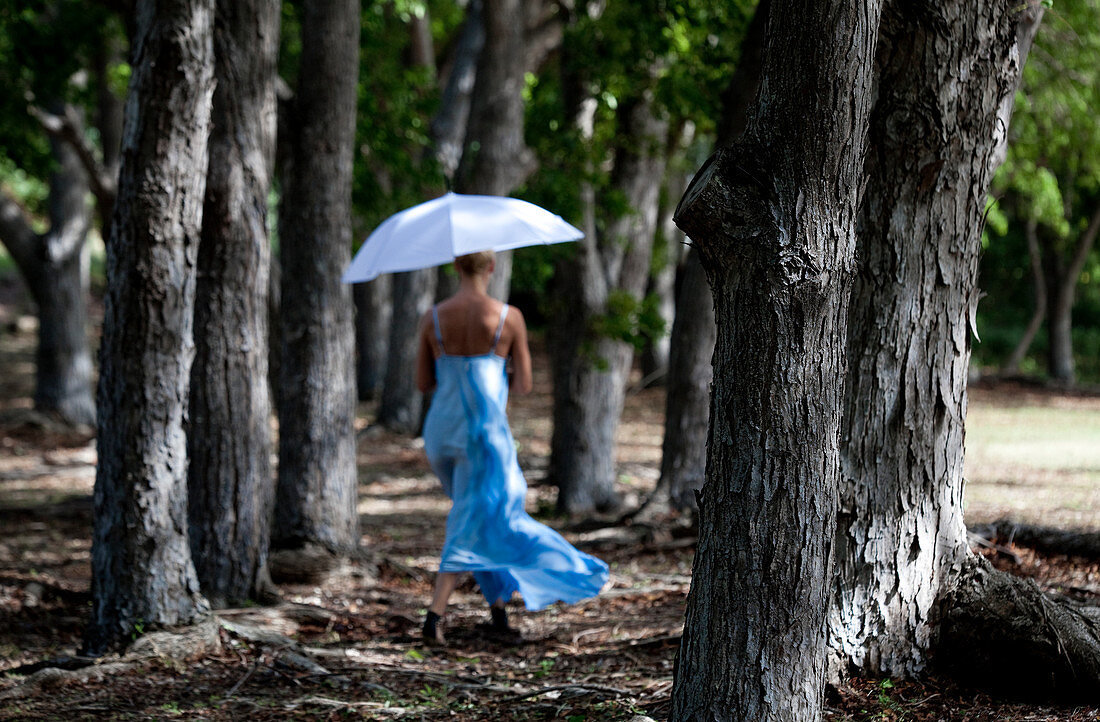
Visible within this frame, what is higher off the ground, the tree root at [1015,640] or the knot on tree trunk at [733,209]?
the knot on tree trunk at [733,209]

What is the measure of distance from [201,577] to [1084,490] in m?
9.03

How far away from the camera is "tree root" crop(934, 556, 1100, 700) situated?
3.66 metres

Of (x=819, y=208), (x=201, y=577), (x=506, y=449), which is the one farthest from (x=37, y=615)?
(x=819, y=208)

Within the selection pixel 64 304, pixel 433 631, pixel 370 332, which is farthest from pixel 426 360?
pixel 370 332

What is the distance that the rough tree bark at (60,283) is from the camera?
1356cm

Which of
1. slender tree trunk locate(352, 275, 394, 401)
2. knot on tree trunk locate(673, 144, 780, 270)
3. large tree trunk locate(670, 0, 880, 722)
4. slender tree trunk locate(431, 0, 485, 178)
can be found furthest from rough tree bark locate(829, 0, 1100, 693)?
slender tree trunk locate(352, 275, 394, 401)

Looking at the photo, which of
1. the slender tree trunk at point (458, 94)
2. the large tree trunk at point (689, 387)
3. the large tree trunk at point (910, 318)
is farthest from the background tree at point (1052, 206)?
the slender tree trunk at point (458, 94)

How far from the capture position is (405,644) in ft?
17.7

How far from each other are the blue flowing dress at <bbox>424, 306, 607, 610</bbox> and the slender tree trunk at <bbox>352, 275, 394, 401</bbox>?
1263cm

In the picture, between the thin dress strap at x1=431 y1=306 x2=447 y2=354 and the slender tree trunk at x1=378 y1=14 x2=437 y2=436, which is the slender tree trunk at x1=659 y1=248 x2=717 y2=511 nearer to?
the thin dress strap at x1=431 y1=306 x2=447 y2=354

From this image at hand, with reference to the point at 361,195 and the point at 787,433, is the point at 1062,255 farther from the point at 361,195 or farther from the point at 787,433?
the point at 787,433

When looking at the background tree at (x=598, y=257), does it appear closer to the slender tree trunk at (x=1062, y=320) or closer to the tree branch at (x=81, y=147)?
the tree branch at (x=81, y=147)

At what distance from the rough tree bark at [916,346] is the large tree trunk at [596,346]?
546 cm

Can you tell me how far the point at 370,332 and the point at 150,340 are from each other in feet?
44.9
